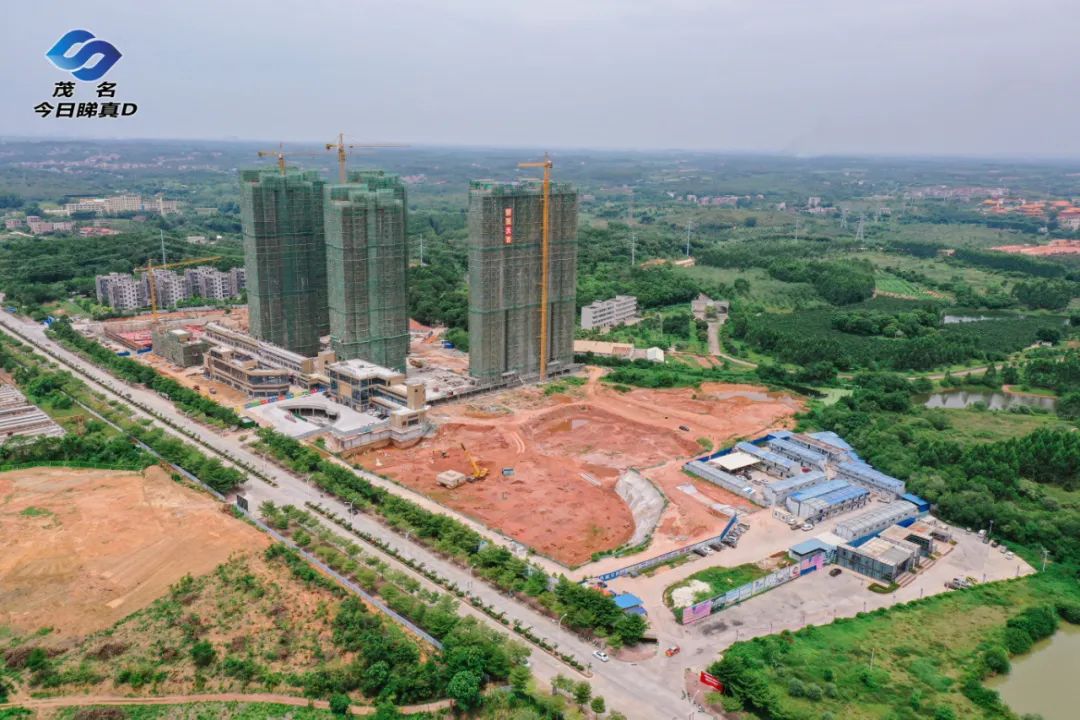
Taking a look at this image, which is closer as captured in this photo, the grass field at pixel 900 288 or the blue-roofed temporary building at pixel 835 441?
the blue-roofed temporary building at pixel 835 441

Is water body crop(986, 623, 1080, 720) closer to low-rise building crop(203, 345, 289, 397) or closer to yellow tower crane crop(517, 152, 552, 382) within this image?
yellow tower crane crop(517, 152, 552, 382)

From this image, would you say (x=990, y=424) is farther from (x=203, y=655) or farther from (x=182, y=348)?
(x=182, y=348)

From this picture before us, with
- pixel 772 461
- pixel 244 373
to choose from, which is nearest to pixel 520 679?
pixel 772 461

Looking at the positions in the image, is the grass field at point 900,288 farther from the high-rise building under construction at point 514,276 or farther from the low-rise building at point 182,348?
the low-rise building at point 182,348

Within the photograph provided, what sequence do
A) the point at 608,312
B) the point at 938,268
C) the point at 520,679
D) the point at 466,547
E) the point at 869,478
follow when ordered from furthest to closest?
the point at 938,268 → the point at 608,312 → the point at 869,478 → the point at 466,547 → the point at 520,679

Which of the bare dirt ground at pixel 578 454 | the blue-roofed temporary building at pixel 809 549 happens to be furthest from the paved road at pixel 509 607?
the blue-roofed temporary building at pixel 809 549

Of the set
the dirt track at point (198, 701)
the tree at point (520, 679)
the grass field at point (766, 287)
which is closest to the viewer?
the dirt track at point (198, 701)
